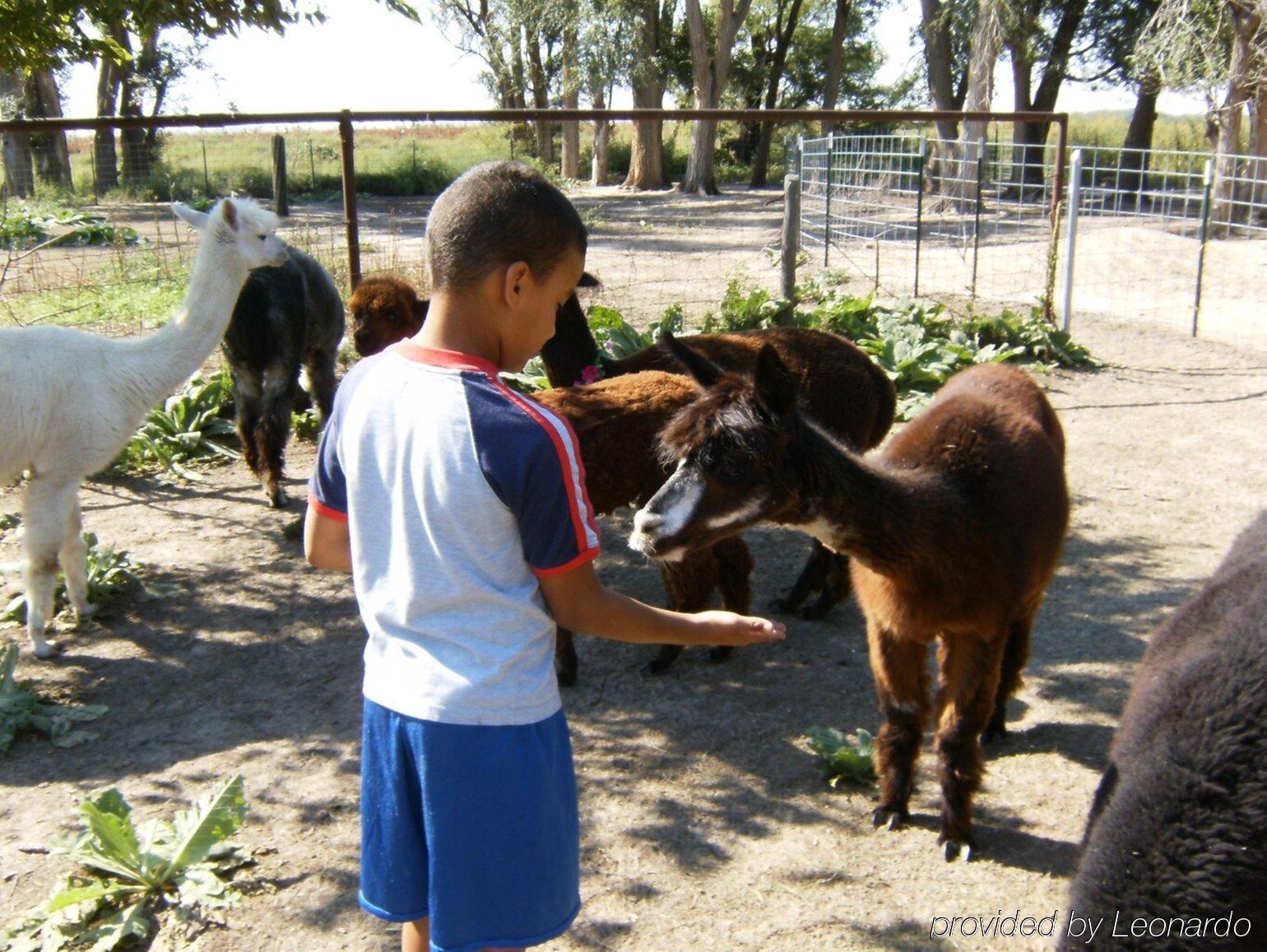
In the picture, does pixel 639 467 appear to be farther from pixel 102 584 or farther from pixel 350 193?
pixel 350 193

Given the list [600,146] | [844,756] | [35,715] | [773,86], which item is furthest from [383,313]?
[773,86]

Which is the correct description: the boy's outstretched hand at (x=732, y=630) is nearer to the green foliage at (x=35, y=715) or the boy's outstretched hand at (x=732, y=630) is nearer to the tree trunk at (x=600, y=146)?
the green foliage at (x=35, y=715)

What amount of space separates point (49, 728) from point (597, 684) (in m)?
2.25

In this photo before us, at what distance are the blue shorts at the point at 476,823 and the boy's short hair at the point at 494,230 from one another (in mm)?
780

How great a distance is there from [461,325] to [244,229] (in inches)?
178

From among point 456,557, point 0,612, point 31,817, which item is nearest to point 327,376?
point 0,612

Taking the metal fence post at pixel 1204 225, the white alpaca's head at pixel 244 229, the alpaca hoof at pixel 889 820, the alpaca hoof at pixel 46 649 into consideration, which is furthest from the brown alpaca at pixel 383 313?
the metal fence post at pixel 1204 225

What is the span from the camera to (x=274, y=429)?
22.9 feet

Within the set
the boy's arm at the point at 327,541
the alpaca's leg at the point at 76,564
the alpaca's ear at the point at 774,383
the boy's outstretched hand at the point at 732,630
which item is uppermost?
the alpaca's ear at the point at 774,383

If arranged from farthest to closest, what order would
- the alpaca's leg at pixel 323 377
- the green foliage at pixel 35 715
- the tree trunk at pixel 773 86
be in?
the tree trunk at pixel 773 86, the alpaca's leg at pixel 323 377, the green foliage at pixel 35 715

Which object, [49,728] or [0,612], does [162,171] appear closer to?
[0,612]

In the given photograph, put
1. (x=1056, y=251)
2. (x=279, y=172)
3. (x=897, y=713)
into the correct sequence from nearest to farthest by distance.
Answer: (x=897, y=713), (x=1056, y=251), (x=279, y=172)

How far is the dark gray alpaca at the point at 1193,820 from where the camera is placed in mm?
1876

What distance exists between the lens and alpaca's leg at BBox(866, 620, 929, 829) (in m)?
3.53
